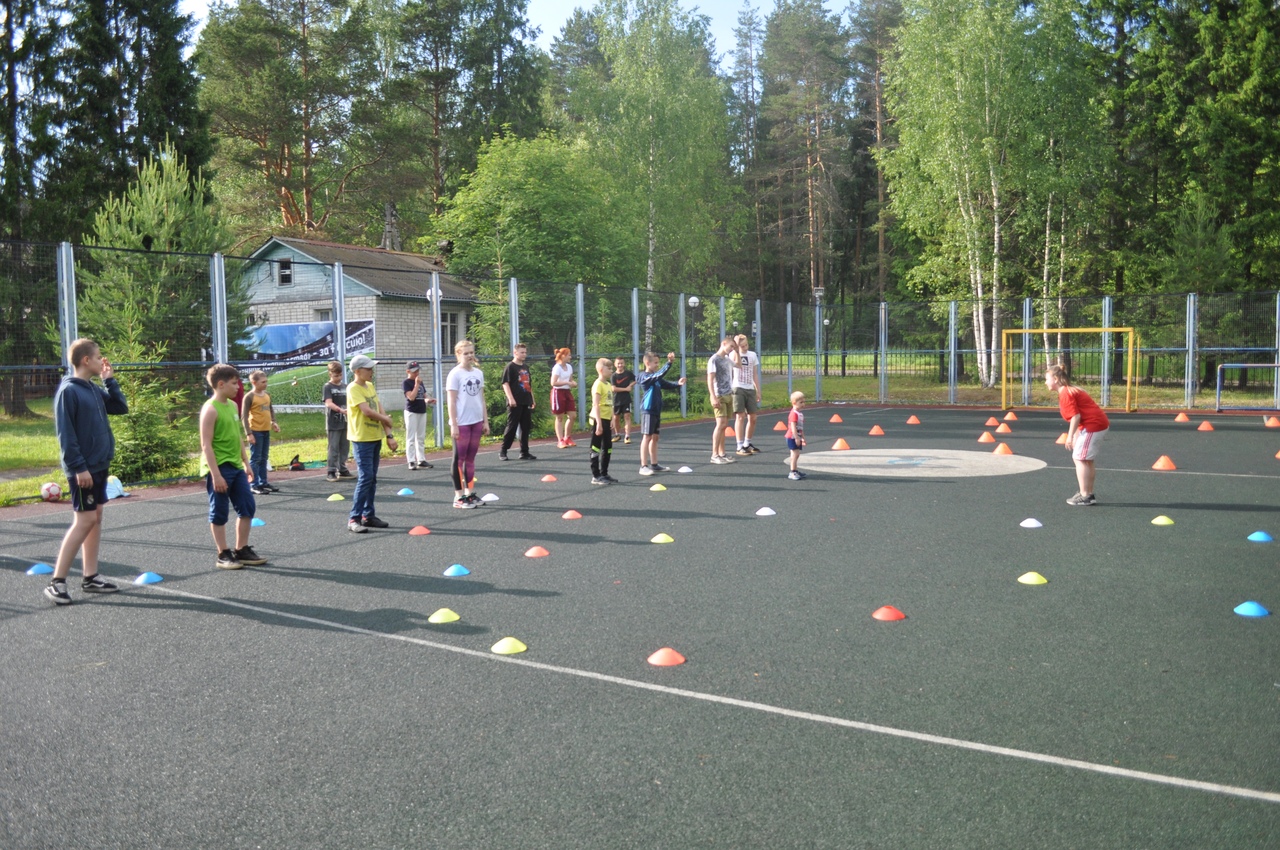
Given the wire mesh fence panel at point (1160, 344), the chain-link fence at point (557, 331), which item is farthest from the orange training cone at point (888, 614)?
the wire mesh fence panel at point (1160, 344)

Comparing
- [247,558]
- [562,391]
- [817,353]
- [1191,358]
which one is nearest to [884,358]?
[817,353]

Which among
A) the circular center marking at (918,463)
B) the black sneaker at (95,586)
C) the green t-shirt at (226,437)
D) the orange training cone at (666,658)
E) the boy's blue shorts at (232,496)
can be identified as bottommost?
the orange training cone at (666,658)

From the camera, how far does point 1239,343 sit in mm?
25484

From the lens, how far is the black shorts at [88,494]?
6688 mm

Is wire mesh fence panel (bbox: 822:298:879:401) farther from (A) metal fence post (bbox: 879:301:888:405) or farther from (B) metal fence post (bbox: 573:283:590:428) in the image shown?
(B) metal fence post (bbox: 573:283:590:428)

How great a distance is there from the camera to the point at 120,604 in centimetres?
673

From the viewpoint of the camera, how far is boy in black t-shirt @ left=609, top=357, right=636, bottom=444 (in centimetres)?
1521

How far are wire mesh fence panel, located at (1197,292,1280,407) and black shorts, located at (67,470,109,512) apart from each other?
85.3 feet

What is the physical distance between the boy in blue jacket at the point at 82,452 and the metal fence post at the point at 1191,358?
83.5 ft

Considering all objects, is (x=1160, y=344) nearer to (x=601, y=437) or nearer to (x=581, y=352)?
(x=581, y=352)

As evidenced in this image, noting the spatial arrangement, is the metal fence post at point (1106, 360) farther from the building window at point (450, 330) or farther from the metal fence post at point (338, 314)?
the metal fence post at point (338, 314)

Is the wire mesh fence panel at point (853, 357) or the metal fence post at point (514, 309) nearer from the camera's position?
the metal fence post at point (514, 309)

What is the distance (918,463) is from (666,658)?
10.0 meters

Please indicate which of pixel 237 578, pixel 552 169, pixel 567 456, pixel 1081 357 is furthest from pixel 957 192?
pixel 237 578
